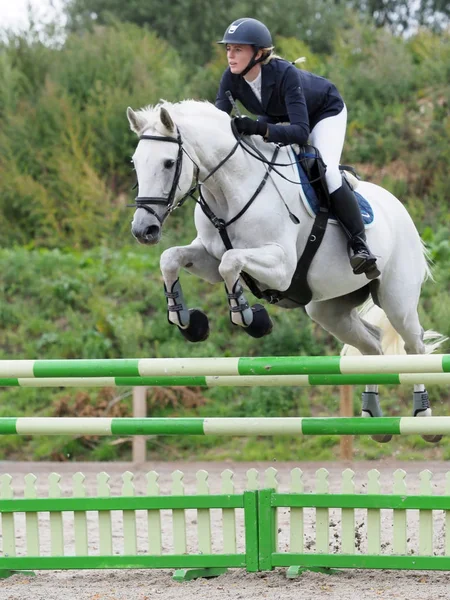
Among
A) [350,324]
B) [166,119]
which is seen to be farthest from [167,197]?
[350,324]

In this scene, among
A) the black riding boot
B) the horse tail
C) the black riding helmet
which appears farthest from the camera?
the horse tail

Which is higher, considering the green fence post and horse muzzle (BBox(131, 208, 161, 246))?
horse muzzle (BBox(131, 208, 161, 246))

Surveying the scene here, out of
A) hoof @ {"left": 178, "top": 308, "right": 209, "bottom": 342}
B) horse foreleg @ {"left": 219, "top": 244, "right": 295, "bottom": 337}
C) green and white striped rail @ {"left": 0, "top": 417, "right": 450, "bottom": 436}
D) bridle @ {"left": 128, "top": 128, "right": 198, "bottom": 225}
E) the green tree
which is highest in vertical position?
the green tree

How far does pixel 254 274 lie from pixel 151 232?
592mm

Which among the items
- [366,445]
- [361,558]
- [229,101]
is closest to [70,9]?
[366,445]

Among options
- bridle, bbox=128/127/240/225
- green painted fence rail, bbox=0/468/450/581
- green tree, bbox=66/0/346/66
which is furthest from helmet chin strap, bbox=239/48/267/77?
green tree, bbox=66/0/346/66

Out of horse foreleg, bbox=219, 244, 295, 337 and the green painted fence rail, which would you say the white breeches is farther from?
the green painted fence rail

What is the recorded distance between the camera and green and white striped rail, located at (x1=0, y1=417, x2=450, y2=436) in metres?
3.86

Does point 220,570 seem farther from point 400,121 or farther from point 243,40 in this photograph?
point 400,121

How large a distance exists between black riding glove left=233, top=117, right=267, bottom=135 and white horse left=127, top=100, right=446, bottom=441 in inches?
2.7

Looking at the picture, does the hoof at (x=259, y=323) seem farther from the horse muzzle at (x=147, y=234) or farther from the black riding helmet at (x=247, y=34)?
the black riding helmet at (x=247, y=34)

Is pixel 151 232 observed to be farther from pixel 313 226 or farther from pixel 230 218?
pixel 313 226

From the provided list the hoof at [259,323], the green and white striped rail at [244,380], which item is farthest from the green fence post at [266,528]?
the hoof at [259,323]

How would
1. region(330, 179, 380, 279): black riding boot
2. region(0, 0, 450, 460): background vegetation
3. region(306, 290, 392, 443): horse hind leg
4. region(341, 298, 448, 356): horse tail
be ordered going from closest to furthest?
1. region(330, 179, 380, 279): black riding boot
2. region(306, 290, 392, 443): horse hind leg
3. region(341, 298, 448, 356): horse tail
4. region(0, 0, 450, 460): background vegetation
